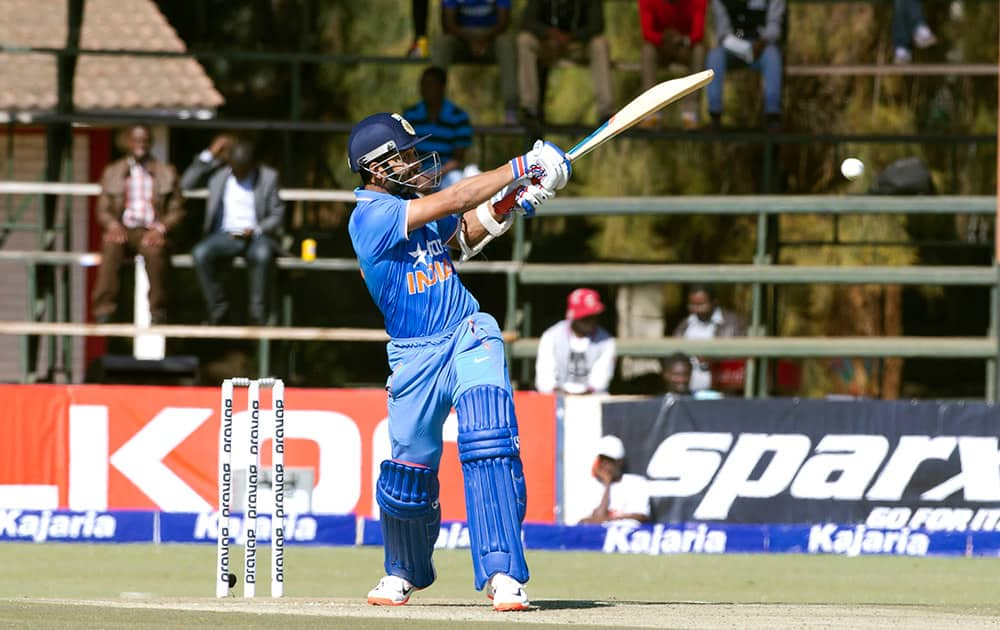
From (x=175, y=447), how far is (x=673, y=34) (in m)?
6.21

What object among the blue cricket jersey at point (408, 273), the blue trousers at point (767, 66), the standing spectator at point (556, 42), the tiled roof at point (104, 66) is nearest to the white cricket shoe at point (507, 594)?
the blue cricket jersey at point (408, 273)

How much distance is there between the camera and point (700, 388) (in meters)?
15.1

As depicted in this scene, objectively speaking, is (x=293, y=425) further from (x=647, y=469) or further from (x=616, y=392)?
(x=616, y=392)

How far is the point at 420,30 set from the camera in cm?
1650

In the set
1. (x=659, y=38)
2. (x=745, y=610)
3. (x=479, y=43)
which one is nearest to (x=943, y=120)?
(x=659, y=38)

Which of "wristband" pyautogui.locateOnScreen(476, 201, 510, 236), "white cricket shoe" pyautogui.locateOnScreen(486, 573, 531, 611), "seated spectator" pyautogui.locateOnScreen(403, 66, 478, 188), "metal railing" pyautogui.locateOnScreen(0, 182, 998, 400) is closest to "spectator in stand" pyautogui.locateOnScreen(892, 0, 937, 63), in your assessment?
"metal railing" pyautogui.locateOnScreen(0, 182, 998, 400)

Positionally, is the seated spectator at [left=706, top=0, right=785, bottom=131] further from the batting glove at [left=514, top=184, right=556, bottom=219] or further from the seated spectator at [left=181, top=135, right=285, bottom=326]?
the batting glove at [left=514, top=184, right=556, bottom=219]

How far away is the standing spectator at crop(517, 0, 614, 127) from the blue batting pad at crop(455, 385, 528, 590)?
9.01 m

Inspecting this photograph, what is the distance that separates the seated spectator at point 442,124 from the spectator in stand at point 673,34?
2063 millimetres

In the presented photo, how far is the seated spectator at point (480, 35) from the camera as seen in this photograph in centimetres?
1606

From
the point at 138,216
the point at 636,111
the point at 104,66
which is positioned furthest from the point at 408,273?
the point at 104,66

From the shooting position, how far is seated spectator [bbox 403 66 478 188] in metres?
14.8

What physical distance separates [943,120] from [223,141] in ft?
29.6

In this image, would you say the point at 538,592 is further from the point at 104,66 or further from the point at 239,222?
the point at 104,66
